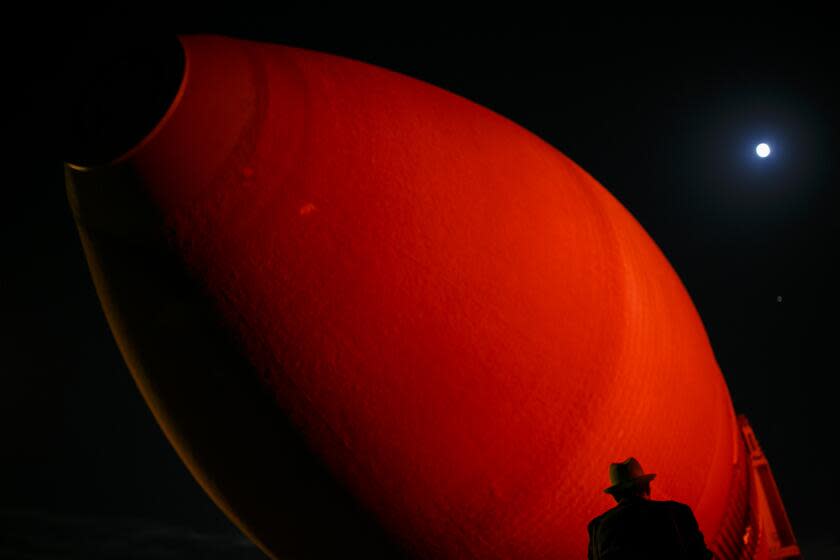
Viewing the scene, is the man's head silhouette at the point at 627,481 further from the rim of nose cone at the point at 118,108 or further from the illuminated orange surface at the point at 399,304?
the rim of nose cone at the point at 118,108

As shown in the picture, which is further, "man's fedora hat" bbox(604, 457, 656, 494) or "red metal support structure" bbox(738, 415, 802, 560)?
"red metal support structure" bbox(738, 415, 802, 560)

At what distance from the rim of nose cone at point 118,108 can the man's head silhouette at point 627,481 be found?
1.94 meters

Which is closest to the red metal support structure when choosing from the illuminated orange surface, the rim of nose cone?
the illuminated orange surface

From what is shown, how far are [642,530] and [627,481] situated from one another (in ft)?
0.52

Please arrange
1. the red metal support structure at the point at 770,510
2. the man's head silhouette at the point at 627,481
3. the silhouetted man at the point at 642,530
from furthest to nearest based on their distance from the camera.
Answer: the red metal support structure at the point at 770,510 < the man's head silhouette at the point at 627,481 < the silhouetted man at the point at 642,530

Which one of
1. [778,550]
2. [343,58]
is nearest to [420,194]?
[343,58]

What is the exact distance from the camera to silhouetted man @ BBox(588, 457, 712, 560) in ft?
5.74

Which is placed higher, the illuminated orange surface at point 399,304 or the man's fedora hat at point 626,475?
the illuminated orange surface at point 399,304

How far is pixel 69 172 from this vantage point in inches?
78.2

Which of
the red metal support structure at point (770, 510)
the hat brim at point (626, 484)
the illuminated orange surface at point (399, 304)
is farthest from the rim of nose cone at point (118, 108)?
the red metal support structure at point (770, 510)

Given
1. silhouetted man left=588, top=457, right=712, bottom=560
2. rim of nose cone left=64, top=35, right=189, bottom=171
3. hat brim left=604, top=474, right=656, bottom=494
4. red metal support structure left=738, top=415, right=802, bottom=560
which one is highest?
rim of nose cone left=64, top=35, right=189, bottom=171

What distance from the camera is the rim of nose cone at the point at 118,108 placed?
1.89 metres

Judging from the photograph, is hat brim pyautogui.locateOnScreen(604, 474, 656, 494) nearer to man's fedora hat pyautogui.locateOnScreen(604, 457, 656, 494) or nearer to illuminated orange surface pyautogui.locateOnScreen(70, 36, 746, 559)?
man's fedora hat pyautogui.locateOnScreen(604, 457, 656, 494)

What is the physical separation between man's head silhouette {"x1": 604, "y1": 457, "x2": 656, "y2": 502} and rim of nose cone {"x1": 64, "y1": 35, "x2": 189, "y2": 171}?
1942 millimetres
